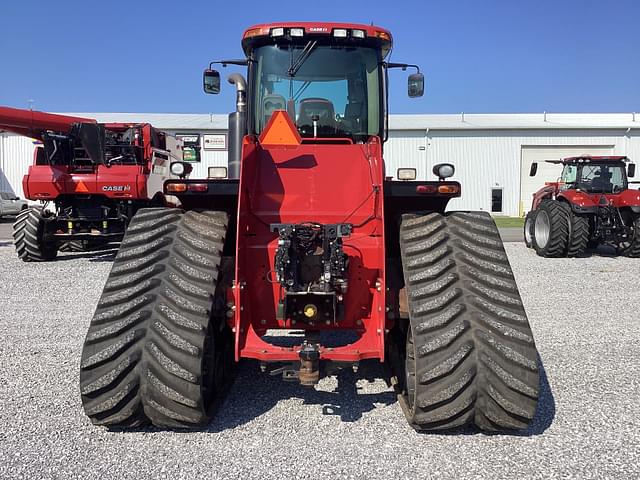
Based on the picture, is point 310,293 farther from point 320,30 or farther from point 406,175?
point 320,30

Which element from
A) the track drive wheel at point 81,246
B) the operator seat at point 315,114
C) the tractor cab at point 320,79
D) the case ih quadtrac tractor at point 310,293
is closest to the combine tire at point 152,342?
the case ih quadtrac tractor at point 310,293

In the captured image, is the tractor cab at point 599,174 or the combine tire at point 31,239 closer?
the combine tire at point 31,239

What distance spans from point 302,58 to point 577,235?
9974 millimetres

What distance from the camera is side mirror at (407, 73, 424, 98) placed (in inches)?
222

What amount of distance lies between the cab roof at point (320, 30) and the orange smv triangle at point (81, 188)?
765 centimetres

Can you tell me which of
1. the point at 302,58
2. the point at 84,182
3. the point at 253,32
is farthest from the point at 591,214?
the point at 84,182

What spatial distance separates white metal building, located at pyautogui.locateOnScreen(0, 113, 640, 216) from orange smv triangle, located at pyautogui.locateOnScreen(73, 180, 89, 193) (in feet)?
58.8

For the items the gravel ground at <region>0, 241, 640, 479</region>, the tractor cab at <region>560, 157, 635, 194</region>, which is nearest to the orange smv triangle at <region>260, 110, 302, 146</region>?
the gravel ground at <region>0, 241, 640, 479</region>

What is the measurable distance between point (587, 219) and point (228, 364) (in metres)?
11.2

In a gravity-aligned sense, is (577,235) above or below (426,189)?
below

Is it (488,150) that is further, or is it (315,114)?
(488,150)

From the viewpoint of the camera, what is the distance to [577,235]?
41.8 feet

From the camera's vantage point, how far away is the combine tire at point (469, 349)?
3.26m

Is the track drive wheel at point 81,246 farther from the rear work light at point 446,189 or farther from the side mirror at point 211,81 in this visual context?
the rear work light at point 446,189
